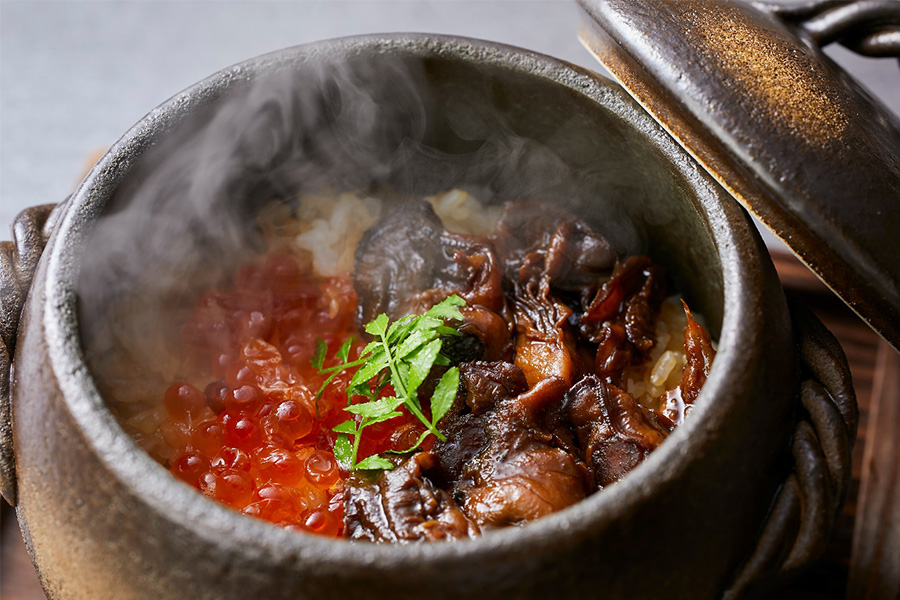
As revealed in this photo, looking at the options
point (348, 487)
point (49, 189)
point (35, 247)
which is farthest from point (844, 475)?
point (49, 189)

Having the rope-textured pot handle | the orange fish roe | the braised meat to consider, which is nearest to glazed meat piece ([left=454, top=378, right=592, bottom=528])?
the braised meat

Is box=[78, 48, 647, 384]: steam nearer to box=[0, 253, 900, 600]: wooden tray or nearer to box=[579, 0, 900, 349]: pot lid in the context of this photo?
box=[579, 0, 900, 349]: pot lid

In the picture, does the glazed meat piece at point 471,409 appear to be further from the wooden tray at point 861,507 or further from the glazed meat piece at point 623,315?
Result: the wooden tray at point 861,507

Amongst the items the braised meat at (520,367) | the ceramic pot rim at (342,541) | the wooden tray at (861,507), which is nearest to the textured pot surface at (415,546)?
the ceramic pot rim at (342,541)

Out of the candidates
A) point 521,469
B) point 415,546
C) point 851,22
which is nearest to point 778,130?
point 851,22

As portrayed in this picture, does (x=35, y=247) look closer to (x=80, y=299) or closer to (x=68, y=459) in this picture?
(x=80, y=299)

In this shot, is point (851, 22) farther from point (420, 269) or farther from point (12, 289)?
point (12, 289)
